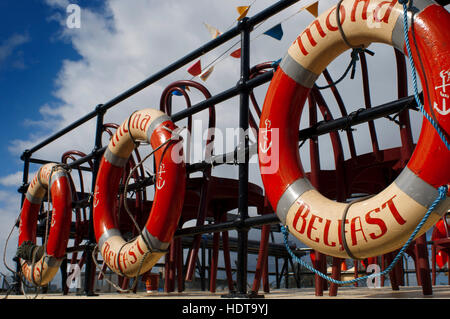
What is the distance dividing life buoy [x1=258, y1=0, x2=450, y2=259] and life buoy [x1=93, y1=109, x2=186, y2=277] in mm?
714

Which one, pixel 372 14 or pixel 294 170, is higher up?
pixel 372 14

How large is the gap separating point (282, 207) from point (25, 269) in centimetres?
285

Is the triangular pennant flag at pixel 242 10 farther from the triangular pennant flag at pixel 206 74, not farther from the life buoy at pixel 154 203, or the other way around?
the life buoy at pixel 154 203

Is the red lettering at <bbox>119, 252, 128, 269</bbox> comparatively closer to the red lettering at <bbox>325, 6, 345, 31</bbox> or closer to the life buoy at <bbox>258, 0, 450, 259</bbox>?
the life buoy at <bbox>258, 0, 450, 259</bbox>

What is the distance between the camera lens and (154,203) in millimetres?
2324

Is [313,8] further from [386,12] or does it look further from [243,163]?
[386,12]

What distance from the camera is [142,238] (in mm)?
2312

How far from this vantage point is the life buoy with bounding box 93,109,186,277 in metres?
2.27

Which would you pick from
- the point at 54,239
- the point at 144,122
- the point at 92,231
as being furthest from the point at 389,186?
the point at 54,239

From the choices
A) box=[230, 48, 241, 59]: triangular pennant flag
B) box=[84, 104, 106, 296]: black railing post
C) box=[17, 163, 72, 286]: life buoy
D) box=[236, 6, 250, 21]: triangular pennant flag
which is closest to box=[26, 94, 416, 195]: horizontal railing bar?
box=[230, 48, 241, 59]: triangular pennant flag

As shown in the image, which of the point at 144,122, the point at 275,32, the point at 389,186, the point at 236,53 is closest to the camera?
the point at 389,186

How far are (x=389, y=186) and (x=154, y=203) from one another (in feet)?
4.36
